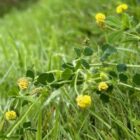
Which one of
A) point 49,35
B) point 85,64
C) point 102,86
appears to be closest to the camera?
point 102,86

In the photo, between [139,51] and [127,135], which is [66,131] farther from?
[139,51]

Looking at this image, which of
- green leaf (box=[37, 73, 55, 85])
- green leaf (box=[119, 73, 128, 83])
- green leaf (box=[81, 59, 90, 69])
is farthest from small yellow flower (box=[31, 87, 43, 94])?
green leaf (box=[119, 73, 128, 83])

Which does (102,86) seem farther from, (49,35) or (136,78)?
(49,35)

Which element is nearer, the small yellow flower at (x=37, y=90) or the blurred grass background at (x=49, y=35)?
the small yellow flower at (x=37, y=90)

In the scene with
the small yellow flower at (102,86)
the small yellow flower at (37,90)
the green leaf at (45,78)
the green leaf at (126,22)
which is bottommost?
the small yellow flower at (37,90)

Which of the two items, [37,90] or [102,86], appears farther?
[37,90]

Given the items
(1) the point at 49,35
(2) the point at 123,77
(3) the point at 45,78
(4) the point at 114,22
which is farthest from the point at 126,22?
(1) the point at 49,35

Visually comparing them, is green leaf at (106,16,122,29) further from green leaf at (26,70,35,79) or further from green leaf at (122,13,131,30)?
green leaf at (26,70,35,79)

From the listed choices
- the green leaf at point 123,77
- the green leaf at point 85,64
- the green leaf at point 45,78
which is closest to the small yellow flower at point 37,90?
the green leaf at point 45,78

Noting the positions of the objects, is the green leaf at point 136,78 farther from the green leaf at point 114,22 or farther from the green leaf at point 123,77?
the green leaf at point 114,22

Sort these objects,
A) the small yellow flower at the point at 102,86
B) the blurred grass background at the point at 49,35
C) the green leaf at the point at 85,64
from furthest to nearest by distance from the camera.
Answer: the blurred grass background at the point at 49,35
the green leaf at the point at 85,64
the small yellow flower at the point at 102,86
